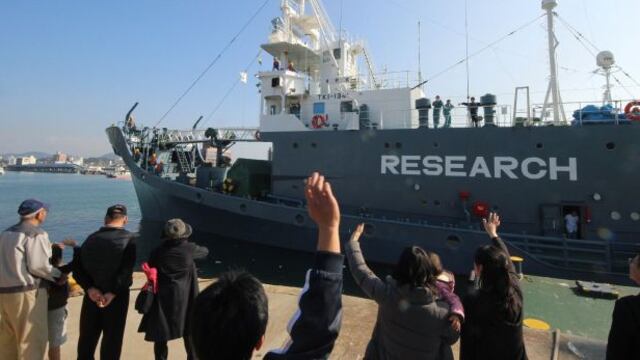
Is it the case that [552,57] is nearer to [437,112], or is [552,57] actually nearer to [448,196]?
[437,112]

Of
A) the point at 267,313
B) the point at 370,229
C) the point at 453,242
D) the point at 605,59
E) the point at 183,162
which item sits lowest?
the point at 453,242

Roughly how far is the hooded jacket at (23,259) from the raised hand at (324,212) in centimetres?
274

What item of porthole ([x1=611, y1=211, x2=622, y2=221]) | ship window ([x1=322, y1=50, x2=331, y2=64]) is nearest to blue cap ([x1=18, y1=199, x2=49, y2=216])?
porthole ([x1=611, y1=211, x2=622, y2=221])

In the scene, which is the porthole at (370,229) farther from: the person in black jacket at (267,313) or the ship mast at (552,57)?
the person in black jacket at (267,313)

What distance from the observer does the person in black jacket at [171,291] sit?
2.93 metres

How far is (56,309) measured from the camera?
3.10 metres

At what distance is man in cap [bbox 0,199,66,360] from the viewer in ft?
8.98

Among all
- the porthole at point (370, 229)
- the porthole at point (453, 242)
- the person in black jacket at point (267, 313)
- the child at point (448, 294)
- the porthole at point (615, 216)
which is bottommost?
the porthole at point (453, 242)

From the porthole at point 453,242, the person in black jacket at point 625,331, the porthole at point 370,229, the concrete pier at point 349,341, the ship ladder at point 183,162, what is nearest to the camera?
the person in black jacket at point 625,331

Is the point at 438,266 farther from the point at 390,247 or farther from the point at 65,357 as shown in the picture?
the point at 390,247

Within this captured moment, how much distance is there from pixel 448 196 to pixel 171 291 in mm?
8083

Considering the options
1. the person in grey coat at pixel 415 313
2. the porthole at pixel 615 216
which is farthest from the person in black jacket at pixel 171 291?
the porthole at pixel 615 216

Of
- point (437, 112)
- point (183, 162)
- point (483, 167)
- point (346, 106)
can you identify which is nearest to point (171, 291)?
point (483, 167)

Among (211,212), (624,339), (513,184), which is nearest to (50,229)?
(211,212)
